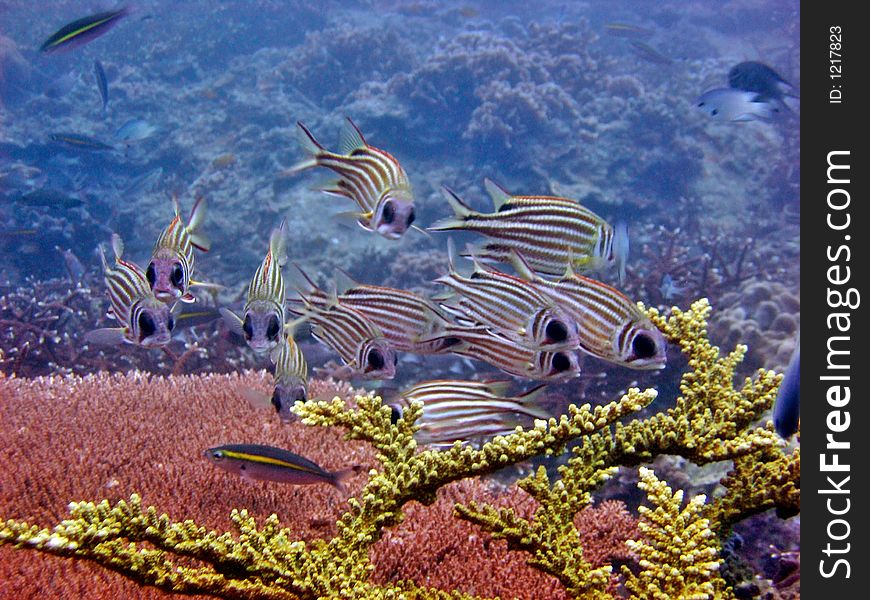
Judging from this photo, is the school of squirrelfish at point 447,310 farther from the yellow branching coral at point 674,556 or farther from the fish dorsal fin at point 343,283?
the yellow branching coral at point 674,556

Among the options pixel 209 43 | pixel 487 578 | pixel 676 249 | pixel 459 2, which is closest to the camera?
pixel 487 578

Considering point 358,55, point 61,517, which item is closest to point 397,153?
point 358,55

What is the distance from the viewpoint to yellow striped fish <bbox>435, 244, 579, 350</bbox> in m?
2.45

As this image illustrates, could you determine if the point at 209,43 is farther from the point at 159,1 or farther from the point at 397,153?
the point at 397,153

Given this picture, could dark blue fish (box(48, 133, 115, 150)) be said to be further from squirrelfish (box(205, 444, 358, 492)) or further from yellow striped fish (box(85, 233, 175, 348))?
squirrelfish (box(205, 444, 358, 492))

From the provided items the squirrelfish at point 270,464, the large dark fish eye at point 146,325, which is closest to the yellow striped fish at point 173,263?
the large dark fish eye at point 146,325

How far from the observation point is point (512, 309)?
Result: 8.55 ft

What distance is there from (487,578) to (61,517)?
231 cm

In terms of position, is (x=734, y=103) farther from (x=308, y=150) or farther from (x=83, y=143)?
(x=83, y=143)

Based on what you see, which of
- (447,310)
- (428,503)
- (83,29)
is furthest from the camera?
(83,29)

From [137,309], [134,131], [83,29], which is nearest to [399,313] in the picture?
[137,309]

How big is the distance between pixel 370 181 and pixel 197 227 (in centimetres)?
118

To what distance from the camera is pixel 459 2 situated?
28625 millimetres

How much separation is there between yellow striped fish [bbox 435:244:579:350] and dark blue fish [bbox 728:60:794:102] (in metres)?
5.78
